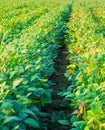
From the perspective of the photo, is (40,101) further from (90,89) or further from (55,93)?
(55,93)

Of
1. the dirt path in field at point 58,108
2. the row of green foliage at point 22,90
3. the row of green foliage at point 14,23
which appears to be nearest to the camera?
the row of green foliage at point 22,90

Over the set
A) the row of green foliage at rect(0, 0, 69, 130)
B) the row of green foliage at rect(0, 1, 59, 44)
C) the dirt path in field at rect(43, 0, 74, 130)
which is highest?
the row of green foliage at rect(0, 1, 59, 44)

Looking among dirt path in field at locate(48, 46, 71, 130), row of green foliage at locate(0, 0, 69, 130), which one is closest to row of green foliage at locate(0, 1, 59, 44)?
dirt path in field at locate(48, 46, 71, 130)

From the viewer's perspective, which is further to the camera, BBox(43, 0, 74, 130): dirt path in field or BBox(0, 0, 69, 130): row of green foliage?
BBox(43, 0, 74, 130): dirt path in field

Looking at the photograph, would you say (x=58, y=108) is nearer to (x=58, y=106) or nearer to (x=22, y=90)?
(x=58, y=106)

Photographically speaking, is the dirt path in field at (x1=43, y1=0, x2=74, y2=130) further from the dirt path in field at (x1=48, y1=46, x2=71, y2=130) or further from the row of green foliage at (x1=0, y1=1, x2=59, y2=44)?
the row of green foliage at (x1=0, y1=1, x2=59, y2=44)

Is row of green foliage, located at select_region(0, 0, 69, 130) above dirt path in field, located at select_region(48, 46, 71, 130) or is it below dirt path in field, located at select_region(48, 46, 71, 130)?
above

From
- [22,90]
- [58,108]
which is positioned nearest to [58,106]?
[58,108]

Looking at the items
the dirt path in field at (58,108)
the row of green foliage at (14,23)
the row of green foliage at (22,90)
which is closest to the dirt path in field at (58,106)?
the dirt path in field at (58,108)

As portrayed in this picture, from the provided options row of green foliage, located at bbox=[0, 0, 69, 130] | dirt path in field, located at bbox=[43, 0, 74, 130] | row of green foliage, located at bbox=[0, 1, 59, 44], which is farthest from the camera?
row of green foliage, located at bbox=[0, 1, 59, 44]

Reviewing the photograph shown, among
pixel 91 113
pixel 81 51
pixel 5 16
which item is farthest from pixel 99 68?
pixel 5 16

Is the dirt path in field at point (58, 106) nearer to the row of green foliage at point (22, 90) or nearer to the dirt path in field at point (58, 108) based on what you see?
the dirt path in field at point (58, 108)

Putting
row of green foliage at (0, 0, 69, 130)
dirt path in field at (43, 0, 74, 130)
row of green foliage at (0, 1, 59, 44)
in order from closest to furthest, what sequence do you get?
row of green foliage at (0, 0, 69, 130), dirt path in field at (43, 0, 74, 130), row of green foliage at (0, 1, 59, 44)

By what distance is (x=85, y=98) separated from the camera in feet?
13.1
